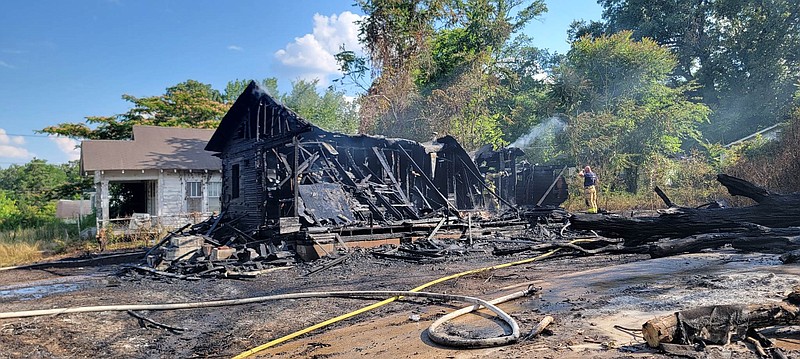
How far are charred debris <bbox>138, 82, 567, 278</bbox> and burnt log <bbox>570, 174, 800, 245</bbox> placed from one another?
13.8ft

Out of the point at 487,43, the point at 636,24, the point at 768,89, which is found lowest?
the point at 768,89

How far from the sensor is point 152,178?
77.8 ft

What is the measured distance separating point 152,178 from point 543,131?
82.7 ft

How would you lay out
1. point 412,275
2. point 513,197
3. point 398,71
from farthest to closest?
point 398,71, point 513,197, point 412,275

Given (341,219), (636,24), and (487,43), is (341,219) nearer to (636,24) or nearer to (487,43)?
(487,43)

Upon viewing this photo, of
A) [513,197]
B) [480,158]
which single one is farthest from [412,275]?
[513,197]

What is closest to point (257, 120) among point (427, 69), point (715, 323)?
point (715, 323)

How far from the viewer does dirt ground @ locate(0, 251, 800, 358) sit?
463 centimetres

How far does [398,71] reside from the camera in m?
32.8

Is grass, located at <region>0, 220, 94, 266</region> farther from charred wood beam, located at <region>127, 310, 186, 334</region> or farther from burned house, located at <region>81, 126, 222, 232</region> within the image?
charred wood beam, located at <region>127, 310, 186, 334</region>

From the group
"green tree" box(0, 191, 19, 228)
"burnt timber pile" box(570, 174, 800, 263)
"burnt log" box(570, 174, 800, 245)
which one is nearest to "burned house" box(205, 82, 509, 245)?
"burnt log" box(570, 174, 800, 245)

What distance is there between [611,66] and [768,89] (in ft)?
61.4

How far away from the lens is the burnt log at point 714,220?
8.87m

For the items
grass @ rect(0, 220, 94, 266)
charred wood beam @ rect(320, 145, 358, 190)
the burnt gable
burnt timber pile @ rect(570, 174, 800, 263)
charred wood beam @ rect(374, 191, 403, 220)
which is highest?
the burnt gable
